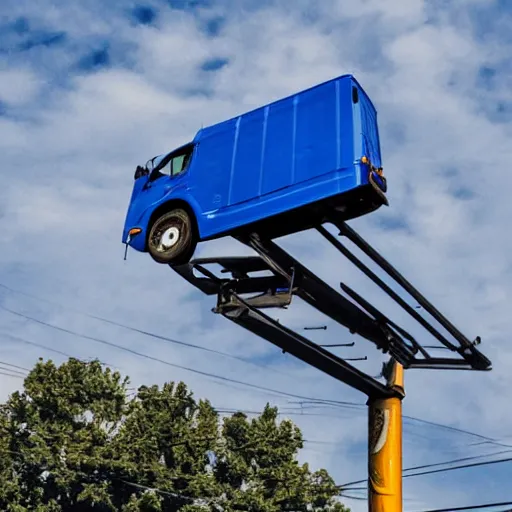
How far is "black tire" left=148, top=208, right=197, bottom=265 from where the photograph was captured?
10727mm

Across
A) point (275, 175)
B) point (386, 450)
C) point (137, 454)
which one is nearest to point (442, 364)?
point (386, 450)

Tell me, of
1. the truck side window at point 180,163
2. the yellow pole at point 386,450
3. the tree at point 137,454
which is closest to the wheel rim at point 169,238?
the truck side window at point 180,163

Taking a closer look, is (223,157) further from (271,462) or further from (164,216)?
(271,462)

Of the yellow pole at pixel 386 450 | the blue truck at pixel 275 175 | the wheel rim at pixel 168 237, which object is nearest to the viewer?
the blue truck at pixel 275 175

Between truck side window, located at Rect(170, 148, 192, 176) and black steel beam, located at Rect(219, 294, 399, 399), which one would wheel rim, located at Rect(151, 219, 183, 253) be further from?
black steel beam, located at Rect(219, 294, 399, 399)

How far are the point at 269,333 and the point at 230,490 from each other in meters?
30.1

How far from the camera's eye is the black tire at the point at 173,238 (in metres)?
10.7

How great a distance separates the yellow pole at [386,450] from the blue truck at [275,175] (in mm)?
3671

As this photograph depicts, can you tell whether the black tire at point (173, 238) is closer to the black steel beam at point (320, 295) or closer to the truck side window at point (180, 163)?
the truck side window at point (180, 163)

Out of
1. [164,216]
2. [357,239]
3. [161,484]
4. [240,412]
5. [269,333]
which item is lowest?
[269,333]

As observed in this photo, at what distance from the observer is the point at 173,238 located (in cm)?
1100

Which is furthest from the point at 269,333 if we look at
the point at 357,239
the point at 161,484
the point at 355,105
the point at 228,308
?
the point at 161,484

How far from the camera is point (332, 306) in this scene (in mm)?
11414

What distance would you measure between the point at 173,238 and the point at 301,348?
2.45m
